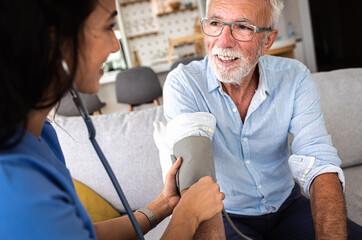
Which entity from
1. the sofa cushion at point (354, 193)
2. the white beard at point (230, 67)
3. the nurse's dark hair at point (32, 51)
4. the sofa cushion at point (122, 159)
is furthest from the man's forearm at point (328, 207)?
the nurse's dark hair at point (32, 51)

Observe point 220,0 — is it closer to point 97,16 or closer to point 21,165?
point 97,16

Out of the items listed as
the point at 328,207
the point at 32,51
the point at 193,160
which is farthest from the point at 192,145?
the point at 32,51

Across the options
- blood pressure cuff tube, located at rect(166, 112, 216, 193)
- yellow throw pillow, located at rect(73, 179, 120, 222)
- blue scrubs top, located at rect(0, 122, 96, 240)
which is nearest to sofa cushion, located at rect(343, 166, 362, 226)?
blood pressure cuff tube, located at rect(166, 112, 216, 193)

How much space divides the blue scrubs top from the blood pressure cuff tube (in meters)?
0.42

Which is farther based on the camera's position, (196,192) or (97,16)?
(196,192)

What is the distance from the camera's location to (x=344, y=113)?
147cm

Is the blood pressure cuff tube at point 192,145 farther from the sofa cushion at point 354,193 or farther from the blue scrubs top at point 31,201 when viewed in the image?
the sofa cushion at point 354,193

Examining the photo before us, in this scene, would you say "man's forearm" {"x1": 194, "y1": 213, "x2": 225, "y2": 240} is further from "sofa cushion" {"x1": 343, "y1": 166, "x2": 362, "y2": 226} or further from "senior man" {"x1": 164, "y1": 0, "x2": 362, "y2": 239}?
"sofa cushion" {"x1": 343, "y1": 166, "x2": 362, "y2": 226}

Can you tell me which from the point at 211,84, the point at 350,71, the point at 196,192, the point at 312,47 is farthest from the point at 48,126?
the point at 312,47

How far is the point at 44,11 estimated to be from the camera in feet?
1.36

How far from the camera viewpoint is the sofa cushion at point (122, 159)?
4.66 ft

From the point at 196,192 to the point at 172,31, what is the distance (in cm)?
510

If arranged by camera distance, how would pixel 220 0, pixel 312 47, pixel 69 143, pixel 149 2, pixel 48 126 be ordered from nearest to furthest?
pixel 48 126 → pixel 220 0 → pixel 69 143 → pixel 312 47 → pixel 149 2

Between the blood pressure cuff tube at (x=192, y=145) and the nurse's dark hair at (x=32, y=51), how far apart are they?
0.47 meters
